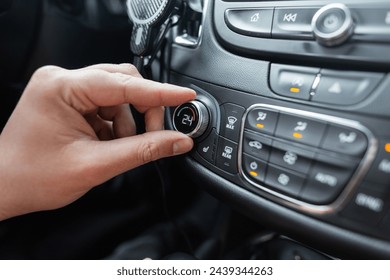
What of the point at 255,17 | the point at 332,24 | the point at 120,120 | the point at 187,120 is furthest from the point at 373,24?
the point at 120,120

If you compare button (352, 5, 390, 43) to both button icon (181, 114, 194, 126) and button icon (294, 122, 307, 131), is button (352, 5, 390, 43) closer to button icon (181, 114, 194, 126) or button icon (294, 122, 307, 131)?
button icon (294, 122, 307, 131)

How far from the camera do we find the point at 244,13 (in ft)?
1.49

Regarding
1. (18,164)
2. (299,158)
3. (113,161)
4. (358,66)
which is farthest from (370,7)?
(18,164)

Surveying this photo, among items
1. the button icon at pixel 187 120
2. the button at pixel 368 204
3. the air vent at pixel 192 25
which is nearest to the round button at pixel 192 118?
the button icon at pixel 187 120

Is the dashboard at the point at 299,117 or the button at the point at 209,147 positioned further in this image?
the button at the point at 209,147

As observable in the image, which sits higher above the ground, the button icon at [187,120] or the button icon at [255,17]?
the button icon at [255,17]

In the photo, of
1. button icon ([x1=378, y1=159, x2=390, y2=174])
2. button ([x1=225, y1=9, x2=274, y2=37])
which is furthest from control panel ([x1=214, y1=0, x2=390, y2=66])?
button icon ([x1=378, y1=159, x2=390, y2=174])

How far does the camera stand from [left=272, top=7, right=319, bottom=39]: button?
395 mm

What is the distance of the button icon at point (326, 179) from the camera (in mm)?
366

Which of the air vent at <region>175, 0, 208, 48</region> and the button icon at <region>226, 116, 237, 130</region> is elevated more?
the air vent at <region>175, 0, 208, 48</region>

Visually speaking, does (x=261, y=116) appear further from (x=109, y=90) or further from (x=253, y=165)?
(x=109, y=90)

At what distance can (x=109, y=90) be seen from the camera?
0.42m

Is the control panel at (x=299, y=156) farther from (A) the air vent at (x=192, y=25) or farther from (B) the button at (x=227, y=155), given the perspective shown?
(A) the air vent at (x=192, y=25)

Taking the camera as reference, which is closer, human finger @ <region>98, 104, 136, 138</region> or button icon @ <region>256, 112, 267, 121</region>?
button icon @ <region>256, 112, 267, 121</region>
